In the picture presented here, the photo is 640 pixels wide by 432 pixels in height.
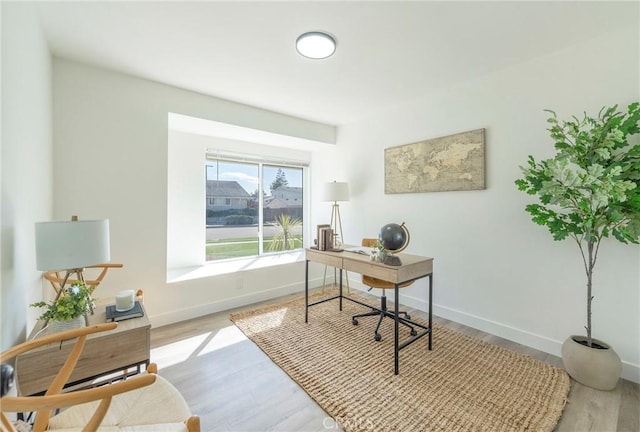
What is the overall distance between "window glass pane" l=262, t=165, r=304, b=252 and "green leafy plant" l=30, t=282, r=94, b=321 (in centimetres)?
302

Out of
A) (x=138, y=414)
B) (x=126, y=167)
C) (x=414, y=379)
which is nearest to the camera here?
(x=138, y=414)

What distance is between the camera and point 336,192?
378cm

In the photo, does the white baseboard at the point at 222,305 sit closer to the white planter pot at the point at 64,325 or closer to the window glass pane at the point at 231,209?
the window glass pane at the point at 231,209

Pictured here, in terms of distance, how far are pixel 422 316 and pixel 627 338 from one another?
5.13 ft

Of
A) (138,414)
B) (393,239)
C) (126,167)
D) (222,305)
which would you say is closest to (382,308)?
(393,239)

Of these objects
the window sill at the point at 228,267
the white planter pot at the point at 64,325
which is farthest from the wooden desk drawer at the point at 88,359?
the window sill at the point at 228,267

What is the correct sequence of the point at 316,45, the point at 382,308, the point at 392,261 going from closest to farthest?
Answer: the point at 316,45, the point at 392,261, the point at 382,308

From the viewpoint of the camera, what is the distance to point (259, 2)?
5.59 feet

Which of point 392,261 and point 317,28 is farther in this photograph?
point 392,261

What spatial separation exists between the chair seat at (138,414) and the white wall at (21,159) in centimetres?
45

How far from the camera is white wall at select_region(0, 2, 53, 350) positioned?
1268mm

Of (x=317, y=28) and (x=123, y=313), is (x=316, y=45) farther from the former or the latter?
(x=123, y=313)

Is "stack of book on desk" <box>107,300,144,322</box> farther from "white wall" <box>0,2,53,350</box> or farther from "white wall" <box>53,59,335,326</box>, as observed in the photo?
"white wall" <box>53,59,335,326</box>

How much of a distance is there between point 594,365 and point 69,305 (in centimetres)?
328
